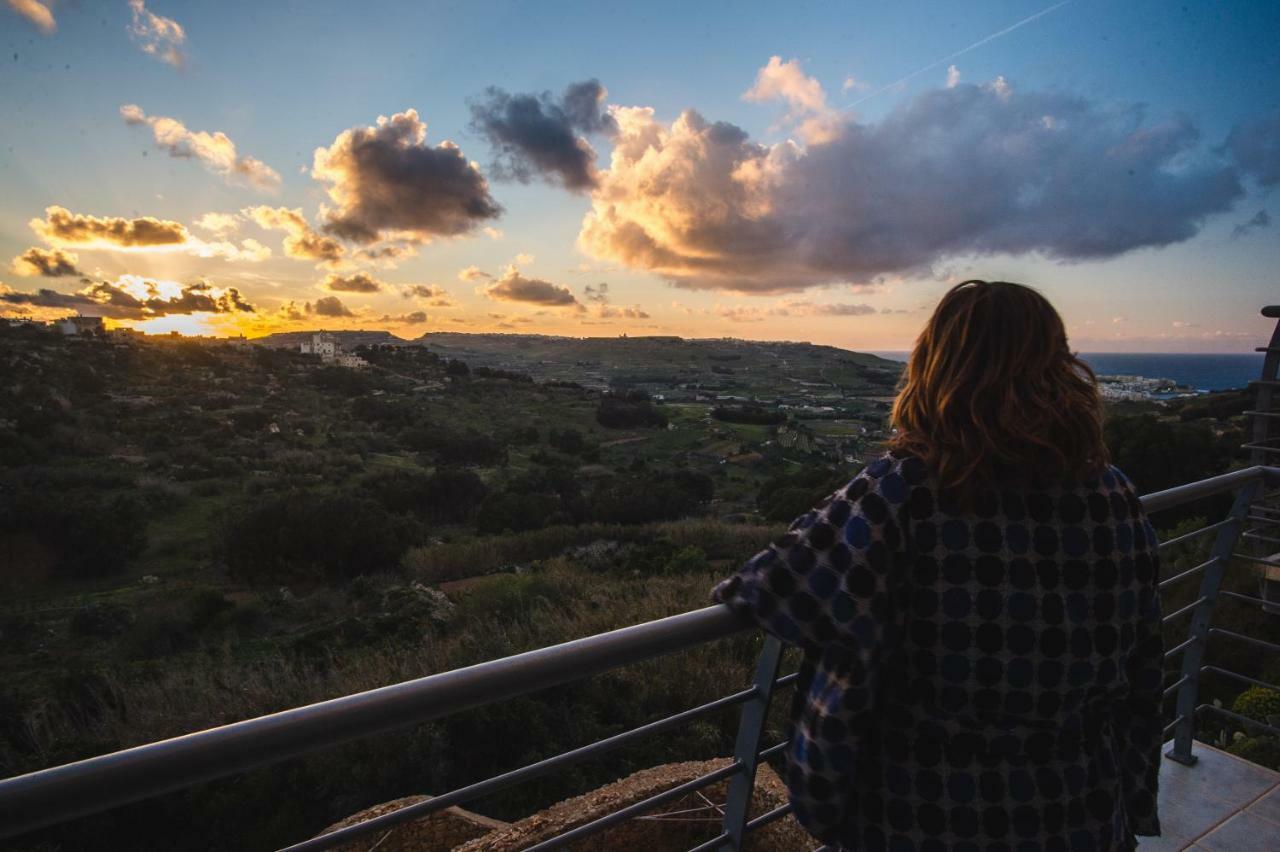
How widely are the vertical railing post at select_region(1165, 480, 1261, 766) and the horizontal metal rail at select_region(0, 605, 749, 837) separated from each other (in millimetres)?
2184

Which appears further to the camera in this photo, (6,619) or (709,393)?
(709,393)

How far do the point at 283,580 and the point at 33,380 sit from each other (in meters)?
21.0

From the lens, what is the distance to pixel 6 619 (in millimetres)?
10961

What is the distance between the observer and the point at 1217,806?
Result: 2.27 m

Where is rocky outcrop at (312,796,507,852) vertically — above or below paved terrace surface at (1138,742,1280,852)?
below

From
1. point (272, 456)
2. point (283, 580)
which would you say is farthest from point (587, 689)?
point (272, 456)

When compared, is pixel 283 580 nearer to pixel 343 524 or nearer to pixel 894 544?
pixel 343 524

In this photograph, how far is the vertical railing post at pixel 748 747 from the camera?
3.86ft

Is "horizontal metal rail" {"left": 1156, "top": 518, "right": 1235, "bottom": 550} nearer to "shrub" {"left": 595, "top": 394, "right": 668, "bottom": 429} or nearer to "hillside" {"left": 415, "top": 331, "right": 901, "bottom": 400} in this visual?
"shrub" {"left": 595, "top": 394, "right": 668, "bottom": 429}

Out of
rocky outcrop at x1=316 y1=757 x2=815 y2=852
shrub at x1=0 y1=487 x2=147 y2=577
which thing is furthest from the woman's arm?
shrub at x1=0 y1=487 x2=147 y2=577

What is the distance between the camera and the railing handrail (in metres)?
0.62

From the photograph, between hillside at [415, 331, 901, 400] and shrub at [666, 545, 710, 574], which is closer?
shrub at [666, 545, 710, 574]

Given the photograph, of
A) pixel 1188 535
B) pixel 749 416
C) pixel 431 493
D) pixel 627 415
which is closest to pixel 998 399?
pixel 1188 535

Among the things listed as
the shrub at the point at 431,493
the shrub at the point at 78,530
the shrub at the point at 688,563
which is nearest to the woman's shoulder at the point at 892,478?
the shrub at the point at 688,563
